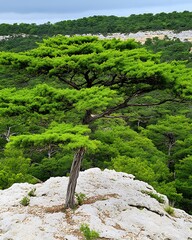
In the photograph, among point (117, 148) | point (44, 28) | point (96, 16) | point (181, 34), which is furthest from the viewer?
point (96, 16)

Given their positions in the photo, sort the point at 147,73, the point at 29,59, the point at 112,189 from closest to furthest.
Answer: the point at 147,73 < the point at 29,59 < the point at 112,189

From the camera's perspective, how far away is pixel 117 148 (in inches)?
1124

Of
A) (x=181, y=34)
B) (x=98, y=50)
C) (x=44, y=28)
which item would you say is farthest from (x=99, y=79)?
(x=44, y=28)

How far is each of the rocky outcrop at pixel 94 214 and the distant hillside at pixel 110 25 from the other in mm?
80340

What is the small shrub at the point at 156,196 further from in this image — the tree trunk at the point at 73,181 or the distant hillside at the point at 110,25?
the distant hillside at the point at 110,25

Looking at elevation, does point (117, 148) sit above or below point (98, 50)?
below

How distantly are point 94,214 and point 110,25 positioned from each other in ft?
299

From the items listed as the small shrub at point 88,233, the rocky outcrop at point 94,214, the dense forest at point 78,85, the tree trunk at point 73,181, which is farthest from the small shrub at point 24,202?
the small shrub at point 88,233

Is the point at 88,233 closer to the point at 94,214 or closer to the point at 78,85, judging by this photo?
the point at 94,214

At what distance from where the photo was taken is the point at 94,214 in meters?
13.7

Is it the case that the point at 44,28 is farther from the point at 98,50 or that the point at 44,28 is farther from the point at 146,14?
the point at 98,50

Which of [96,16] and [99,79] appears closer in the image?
[99,79]

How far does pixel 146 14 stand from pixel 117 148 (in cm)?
8664

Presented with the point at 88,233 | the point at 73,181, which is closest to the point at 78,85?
the point at 73,181
